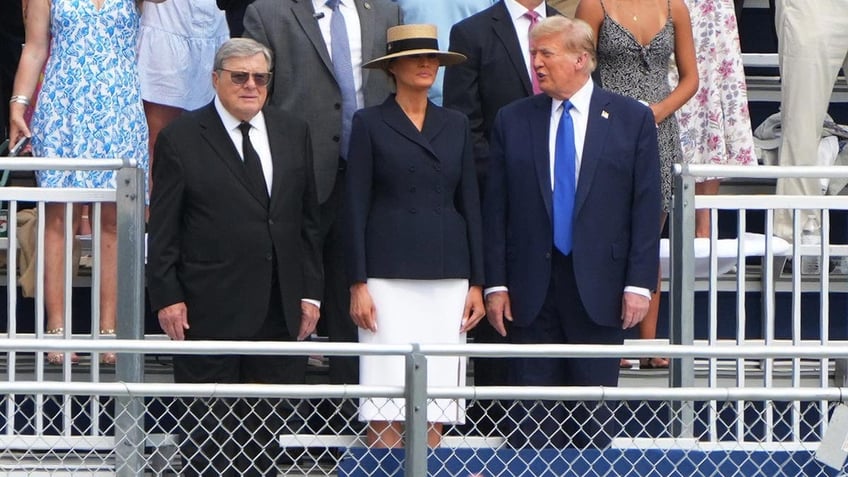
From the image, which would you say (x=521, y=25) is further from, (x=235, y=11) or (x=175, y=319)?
(x=175, y=319)

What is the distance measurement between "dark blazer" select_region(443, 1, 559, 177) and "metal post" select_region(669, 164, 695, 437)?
0.92 m

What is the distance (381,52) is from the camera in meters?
6.75

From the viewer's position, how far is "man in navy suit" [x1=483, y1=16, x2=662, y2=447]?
6.08m

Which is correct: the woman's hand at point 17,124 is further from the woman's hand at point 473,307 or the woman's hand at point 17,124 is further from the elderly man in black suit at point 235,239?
the woman's hand at point 473,307

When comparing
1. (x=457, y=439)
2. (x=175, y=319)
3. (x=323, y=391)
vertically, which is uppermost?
(x=175, y=319)

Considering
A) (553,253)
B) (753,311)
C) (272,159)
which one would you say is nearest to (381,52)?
(272,159)

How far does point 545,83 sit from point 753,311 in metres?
2.24

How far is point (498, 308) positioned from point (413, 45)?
A: 1024mm

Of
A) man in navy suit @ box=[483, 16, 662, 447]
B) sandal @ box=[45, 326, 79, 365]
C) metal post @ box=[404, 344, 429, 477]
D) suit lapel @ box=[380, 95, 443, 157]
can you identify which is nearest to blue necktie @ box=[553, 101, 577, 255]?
man in navy suit @ box=[483, 16, 662, 447]

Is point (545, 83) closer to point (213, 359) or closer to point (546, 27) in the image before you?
point (546, 27)

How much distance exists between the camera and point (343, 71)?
6.73 metres

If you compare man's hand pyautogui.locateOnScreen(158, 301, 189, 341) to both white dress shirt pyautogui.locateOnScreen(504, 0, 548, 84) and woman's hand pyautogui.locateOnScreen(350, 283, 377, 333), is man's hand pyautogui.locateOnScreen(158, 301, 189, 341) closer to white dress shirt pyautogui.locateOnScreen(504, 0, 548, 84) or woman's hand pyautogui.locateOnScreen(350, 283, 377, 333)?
woman's hand pyautogui.locateOnScreen(350, 283, 377, 333)

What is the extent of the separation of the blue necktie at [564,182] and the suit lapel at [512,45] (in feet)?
1.72

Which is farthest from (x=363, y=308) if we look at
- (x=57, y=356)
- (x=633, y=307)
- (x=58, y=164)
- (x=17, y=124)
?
(x=17, y=124)
